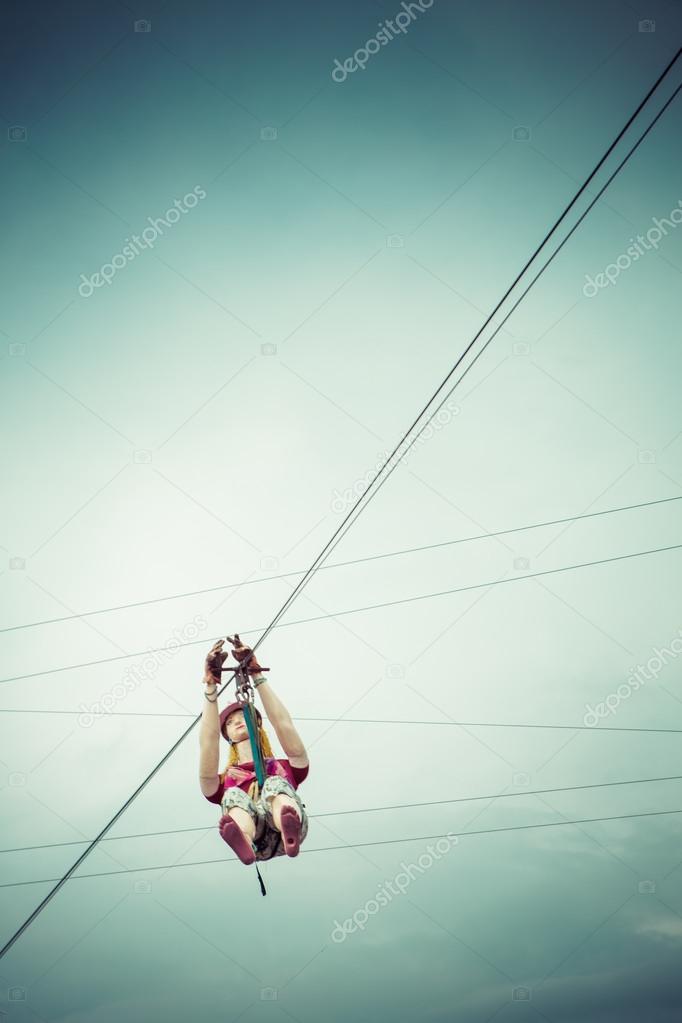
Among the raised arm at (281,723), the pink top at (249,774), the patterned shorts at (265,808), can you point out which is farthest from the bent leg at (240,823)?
the raised arm at (281,723)

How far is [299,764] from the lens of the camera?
27.6 feet

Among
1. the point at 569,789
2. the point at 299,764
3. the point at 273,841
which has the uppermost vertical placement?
the point at 569,789

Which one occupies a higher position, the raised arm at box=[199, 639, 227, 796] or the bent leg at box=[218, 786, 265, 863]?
the raised arm at box=[199, 639, 227, 796]

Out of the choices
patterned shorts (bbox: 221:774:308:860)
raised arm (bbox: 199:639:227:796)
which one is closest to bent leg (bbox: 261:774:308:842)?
patterned shorts (bbox: 221:774:308:860)

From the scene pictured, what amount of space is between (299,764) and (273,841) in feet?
2.22

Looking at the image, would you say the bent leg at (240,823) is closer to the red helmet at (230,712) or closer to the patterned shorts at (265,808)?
the patterned shorts at (265,808)

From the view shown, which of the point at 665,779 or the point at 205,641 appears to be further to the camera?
the point at 665,779

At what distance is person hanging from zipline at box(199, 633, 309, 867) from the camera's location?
7707mm

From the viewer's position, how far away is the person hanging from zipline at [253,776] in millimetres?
7707

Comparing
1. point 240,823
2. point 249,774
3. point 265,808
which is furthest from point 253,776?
point 240,823

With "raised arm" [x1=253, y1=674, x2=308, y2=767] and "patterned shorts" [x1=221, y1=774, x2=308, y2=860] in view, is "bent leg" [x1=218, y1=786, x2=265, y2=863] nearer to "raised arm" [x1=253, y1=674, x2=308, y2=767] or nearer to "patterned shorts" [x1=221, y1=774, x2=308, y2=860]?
"patterned shorts" [x1=221, y1=774, x2=308, y2=860]

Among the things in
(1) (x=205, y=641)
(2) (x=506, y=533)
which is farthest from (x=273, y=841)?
(2) (x=506, y=533)

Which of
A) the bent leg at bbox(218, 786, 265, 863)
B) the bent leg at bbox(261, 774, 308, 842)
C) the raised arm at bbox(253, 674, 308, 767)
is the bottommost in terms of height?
the bent leg at bbox(218, 786, 265, 863)

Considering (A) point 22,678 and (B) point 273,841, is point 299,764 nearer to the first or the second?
(B) point 273,841
